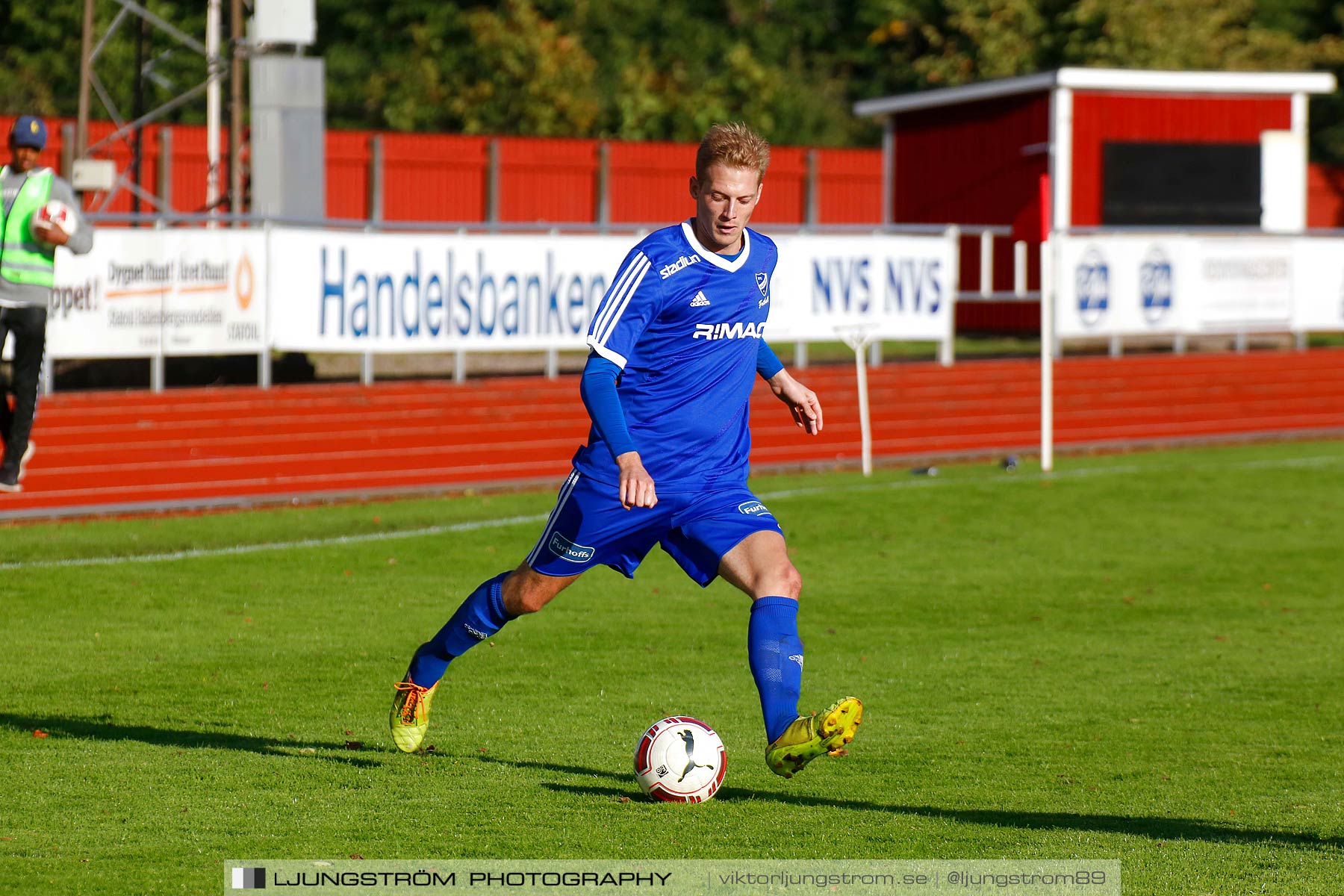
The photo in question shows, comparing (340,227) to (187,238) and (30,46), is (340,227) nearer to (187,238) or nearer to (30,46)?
(187,238)

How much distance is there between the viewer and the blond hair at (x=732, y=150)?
515 cm

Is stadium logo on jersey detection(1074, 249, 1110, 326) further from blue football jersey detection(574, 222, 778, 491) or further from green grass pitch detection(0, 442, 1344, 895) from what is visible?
blue football jersey detection(574, 222, 778, 491)

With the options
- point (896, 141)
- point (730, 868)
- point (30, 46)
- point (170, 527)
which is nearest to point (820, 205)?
point (896, 141)

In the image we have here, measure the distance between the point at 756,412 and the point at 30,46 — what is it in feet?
103

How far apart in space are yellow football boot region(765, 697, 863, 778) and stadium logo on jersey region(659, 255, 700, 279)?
1456 millimetres

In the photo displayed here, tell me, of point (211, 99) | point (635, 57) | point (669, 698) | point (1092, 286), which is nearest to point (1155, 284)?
point (1092, 286)

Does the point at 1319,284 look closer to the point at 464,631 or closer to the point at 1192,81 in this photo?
the point at 1192,81

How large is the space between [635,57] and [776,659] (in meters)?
44.4

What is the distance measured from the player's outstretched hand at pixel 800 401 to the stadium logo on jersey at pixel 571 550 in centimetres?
86

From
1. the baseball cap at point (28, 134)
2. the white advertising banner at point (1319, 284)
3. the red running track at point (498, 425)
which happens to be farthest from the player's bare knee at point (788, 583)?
the white advertising banner at point (1319, 284)

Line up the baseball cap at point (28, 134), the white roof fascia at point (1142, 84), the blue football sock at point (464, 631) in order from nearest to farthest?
the blue football sock at point (464, 631) → the baseball cap at point (28, 134) → the white roof fascia at point (1142, 84)

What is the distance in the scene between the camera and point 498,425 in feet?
53.6

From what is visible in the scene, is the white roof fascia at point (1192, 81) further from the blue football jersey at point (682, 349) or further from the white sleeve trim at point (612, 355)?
the white sleeve trim at point (612, 355)

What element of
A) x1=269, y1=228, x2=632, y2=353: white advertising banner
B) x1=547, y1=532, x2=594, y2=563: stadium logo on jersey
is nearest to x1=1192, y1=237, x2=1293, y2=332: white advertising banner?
x1=269, y1=228, x2=632, y2=353: white advertising banner
